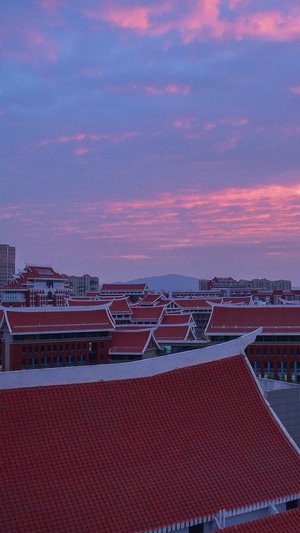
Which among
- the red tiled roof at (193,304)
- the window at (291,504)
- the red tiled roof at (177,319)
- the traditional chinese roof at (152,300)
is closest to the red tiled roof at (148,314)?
the red tiled roof at (177,319)

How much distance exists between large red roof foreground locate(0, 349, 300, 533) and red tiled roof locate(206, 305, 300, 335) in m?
34.0

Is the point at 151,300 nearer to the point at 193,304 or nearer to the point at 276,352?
the point at 193,304

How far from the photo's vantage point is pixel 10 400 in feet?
43.2

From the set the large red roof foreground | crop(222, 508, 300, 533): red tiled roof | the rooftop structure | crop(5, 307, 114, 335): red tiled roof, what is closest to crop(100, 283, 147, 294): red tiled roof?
the rooftop structure

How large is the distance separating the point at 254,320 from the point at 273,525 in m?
39.7

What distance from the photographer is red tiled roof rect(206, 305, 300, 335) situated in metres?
49.7

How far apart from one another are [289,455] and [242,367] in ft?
9.81

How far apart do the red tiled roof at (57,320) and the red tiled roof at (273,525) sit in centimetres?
3982

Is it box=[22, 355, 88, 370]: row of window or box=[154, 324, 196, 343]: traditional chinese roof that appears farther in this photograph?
box=[154, 324, 196, 343]: traditional chinese roof

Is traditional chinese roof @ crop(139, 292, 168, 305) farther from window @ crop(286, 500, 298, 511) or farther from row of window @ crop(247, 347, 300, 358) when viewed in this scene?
window @ crop(286, 500, 298, 511)

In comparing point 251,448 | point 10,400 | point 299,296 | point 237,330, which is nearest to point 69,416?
point 10,400

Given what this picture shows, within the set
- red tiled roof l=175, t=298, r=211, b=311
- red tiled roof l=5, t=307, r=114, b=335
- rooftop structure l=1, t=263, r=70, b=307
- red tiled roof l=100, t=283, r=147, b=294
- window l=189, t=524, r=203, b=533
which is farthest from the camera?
red tiled roof l=100, t=283, r=147, b=294

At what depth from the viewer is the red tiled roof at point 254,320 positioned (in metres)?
49.7

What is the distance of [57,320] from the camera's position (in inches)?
2048
